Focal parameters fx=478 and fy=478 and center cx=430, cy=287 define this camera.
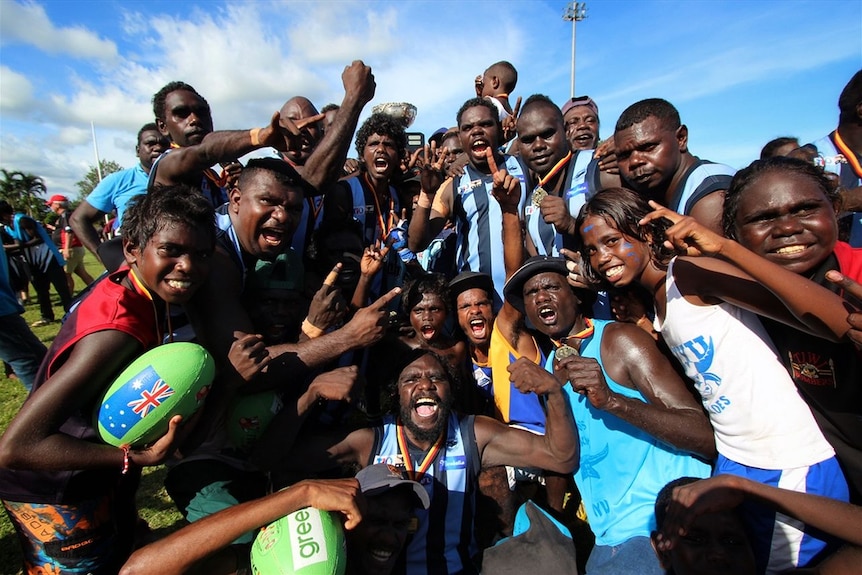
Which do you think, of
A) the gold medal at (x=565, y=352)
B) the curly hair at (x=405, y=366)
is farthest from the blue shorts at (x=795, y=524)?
the curly hair at (x=405, y=366)

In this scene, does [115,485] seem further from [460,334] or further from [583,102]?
[583,102]

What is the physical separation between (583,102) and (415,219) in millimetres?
3264

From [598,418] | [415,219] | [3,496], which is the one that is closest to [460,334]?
[415,219]

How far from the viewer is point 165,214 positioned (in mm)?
2578

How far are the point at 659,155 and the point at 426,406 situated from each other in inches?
96.6

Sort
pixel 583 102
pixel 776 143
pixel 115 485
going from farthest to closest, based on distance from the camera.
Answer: pixel 583 102
pixel 776 143
pixel 115 485

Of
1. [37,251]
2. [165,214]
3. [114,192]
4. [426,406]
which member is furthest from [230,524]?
[37,251]

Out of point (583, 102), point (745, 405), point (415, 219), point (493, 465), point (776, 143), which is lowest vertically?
point (493, 465)

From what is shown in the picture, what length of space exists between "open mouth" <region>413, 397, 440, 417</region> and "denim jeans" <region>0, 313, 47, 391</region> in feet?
15.7

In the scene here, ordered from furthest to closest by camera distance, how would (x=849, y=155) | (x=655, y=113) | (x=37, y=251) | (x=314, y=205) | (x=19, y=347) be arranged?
(x=37, y=251) < (x=19, y=347) < (x=314, y=205) < (x=849, y=155) < (x=655, y=113)

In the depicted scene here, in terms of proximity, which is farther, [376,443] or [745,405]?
[376,443]

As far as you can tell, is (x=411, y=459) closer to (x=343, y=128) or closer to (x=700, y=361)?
(x=700, y=361)

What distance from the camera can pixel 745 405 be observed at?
246 centimetres

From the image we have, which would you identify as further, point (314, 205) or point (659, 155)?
point (314, 205)
